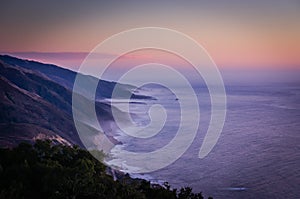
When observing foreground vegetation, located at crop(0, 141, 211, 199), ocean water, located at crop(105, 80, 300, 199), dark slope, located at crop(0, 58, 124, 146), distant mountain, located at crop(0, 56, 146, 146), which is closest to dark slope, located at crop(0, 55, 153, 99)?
distant mountain, located at crop(0, 56, 146, 146)

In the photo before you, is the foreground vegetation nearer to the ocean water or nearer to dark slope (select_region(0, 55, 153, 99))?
→ the ocean water

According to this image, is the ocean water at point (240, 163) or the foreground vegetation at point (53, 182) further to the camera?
the ocean water at point (240, 163)

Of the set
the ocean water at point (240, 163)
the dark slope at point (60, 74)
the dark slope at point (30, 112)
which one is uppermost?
the dark slope at point (60, 74)

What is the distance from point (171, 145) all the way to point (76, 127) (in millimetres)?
17370

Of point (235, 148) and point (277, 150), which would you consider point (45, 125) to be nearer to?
point (235, 148)

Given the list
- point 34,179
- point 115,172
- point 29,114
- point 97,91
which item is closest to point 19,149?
point 34,179

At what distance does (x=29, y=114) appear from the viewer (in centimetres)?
4822

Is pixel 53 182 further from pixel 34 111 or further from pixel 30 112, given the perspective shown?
pixel 34 111

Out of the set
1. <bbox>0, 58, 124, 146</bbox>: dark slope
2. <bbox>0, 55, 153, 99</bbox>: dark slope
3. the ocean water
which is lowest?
the ocean water

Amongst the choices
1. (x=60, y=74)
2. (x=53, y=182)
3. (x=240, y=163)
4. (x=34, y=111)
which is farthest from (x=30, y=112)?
(x=60, y=74)

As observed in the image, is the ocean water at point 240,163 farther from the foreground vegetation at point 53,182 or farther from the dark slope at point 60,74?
the dark slope at point 60,74

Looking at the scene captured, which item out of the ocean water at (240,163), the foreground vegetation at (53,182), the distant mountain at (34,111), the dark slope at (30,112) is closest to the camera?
the foreground vegetation at (53,182)

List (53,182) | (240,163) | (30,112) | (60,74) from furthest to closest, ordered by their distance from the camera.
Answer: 1. (60,74)
2. (30,112)
3. (240,163)
4. (53,182)

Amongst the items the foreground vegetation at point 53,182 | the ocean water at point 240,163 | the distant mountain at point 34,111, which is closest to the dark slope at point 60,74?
the distant mountain at point 34,111
